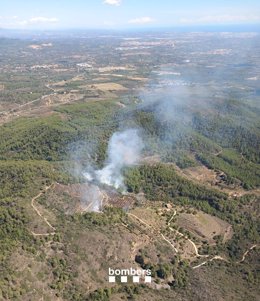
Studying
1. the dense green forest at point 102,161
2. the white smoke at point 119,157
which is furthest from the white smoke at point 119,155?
the dense green forest at point 102,161

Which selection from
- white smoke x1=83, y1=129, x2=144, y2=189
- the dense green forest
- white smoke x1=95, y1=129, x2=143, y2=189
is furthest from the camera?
white smoke x1=95, y1=129, x2=143, y2=189

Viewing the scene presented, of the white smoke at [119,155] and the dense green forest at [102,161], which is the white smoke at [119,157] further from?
the dense green forest at [102,161]

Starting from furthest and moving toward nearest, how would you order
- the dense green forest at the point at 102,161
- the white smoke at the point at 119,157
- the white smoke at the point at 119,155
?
the white smoke at the point at 119,155
the white smoke at the point at 119,157
the dense green forest at the point at 102,161

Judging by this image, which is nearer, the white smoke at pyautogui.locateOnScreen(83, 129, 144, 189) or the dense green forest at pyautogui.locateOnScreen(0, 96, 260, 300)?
the dense green forest at pyautogui.locateOnScreen(0, 96, 260, 300)

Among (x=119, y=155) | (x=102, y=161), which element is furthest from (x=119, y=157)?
(x=102, y=161)

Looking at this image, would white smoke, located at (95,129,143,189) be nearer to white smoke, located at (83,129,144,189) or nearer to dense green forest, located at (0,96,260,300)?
white smoke, located at (83,129,144,189)

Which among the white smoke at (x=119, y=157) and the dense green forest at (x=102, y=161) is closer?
the dense green forest at (x=102, y=161)

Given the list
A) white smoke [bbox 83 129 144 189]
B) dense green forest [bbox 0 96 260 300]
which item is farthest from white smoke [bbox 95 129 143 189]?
dense green forest [bbox 0 96 260 300]

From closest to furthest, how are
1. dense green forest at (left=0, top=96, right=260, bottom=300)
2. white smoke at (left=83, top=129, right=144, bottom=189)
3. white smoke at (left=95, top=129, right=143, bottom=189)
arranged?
1. dense green forest at (left=0, top=96, right=260, bottom=300)
2. white smoke at (left=83, top=129, right=144, bottom=189)
3. white smoke at (left=95, top=129, right=143, bottom=189)

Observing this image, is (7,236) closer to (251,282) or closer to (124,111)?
(251,282)

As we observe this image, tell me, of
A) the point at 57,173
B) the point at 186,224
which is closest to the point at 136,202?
the point at 186,224

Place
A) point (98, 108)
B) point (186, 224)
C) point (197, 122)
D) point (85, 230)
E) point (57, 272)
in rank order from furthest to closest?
1. point (98, 108)
2. point (197, 122)
3. point (186, 224)
4. point (85, 230)
5. point (57, 272)
